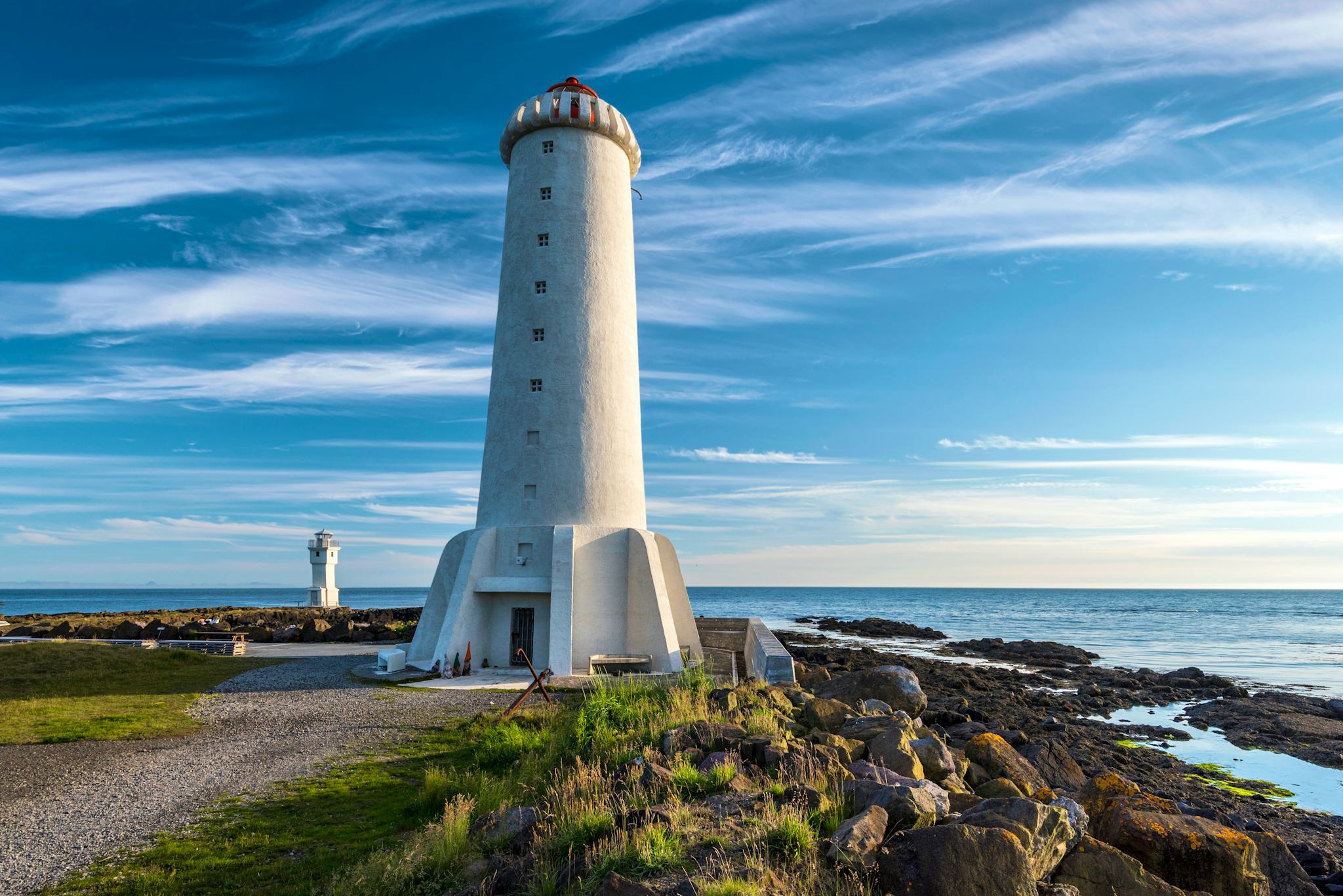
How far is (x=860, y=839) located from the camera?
4863mm

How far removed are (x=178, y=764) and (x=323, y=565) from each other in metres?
41.1

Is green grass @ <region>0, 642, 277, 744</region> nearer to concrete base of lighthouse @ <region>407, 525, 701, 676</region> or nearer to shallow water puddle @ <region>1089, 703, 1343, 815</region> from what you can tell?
concrete base of lighthouse @ <region>407, 525, 701, 676</region>

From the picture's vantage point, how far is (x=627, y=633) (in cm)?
1761

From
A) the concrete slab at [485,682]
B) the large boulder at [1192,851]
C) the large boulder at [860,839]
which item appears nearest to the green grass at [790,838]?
the large boulder at [860,839]

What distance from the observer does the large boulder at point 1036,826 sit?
4938mm

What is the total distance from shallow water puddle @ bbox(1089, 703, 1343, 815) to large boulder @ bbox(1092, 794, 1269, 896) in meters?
9.11

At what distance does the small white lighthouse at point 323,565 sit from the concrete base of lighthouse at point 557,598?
3263 centimetres

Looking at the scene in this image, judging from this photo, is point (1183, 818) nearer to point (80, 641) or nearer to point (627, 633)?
point (627, 633)

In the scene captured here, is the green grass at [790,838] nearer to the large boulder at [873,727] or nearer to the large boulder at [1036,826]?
the large boulder at [1036,826]

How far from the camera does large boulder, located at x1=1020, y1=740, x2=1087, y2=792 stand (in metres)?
9.07

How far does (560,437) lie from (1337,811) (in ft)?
51.8

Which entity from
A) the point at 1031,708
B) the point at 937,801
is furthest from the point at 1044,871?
the point at 1031,708

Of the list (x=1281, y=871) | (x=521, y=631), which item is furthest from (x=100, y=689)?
(x=1281, y=871)

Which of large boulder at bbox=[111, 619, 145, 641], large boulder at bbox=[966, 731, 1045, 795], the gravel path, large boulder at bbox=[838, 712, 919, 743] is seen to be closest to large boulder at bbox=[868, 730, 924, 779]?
large boulder at bbox=[838, 712, 919, 743]
